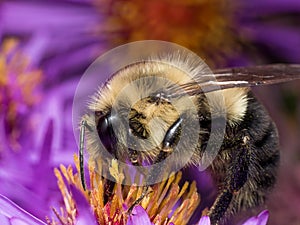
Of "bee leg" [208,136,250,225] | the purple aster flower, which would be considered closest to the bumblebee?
"bee leg" [208,136,250,225]

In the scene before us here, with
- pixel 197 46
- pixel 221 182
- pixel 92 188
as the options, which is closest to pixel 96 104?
pixel 92 188

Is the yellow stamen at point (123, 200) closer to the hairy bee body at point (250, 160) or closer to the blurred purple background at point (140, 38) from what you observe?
the hairy bee body at point (250, 160)

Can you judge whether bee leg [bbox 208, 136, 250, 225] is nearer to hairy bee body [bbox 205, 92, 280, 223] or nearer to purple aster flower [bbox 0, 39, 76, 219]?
hairy bee body [bbox 205, 92, 280, 223]

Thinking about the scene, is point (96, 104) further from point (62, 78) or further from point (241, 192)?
point (62, 78)

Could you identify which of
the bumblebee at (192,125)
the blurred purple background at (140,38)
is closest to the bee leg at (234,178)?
the bumblebee at (192,125)

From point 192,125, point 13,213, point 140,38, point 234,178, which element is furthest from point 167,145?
point 140,38

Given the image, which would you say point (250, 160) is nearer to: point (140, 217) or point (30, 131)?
point (140, 217)
